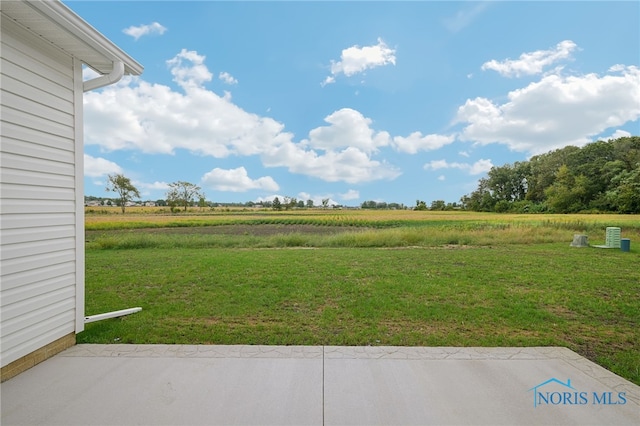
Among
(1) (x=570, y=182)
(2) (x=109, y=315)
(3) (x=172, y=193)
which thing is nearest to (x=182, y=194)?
(3) (x=172, y=193)

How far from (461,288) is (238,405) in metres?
4.31

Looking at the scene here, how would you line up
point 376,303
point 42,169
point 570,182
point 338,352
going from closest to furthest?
point 42,169, point 338,352, point 376,303, point 570,182

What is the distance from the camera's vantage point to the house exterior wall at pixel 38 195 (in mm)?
Result: 2187

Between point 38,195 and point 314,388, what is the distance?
2.78 m

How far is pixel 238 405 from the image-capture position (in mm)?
1847

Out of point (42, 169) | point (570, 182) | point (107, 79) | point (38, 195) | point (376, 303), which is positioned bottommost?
point (376, 303)

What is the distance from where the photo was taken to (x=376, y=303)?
4.10m

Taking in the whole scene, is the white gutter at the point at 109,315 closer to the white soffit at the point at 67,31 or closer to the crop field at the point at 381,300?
the crop field at the point at 381,300

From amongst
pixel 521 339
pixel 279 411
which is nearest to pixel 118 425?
pixel 279 411

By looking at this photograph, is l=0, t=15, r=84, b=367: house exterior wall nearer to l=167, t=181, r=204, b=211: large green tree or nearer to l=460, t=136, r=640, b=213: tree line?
l=460, t=136, r=640, b=213: tree line

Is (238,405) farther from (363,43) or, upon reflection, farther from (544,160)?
(544,160)

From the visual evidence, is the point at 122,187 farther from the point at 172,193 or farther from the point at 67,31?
the point at 67,31

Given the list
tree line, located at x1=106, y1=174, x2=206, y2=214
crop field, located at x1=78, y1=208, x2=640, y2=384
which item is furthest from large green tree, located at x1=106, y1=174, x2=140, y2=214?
crop field, located at x1=78, y1=208, x2=640, y2=384

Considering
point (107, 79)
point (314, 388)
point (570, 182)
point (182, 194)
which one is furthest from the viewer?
point (182, 194)
